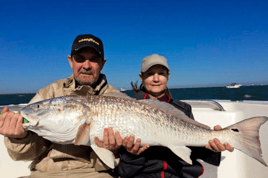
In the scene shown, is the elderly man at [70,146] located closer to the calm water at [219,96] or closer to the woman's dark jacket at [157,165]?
the woman's dark jacket at [157,165]

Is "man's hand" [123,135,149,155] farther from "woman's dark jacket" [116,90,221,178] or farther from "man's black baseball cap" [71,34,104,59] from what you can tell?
"man's black baseball cap" [71,34,104,59]

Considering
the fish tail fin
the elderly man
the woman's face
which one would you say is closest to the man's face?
the elderly man

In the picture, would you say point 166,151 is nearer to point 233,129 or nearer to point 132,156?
point 132,156

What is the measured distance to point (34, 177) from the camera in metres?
2.52

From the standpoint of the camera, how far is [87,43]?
3018mm

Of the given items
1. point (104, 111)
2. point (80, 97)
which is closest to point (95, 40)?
point (80, 97)

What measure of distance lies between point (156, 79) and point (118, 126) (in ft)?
3.98

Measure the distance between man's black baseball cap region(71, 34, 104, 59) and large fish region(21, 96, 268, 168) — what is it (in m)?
1.01

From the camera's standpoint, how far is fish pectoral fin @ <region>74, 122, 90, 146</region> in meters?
2.24

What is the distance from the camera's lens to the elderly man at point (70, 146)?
2307 millimetres

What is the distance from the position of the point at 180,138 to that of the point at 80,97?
1.52 m

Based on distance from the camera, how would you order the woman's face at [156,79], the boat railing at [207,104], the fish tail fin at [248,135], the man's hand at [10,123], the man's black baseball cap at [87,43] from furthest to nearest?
the boat railing at [207,104], the woman's face at [156,79], the man's black baseball cap at [87,43], the fish tail fin at [248,135], the man's hand at [10,123]

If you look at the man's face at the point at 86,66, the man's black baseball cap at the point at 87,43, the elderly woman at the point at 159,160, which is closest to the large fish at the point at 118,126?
the elderly woman at the point at 159,160

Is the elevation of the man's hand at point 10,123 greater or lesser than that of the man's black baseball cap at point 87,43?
lesser
